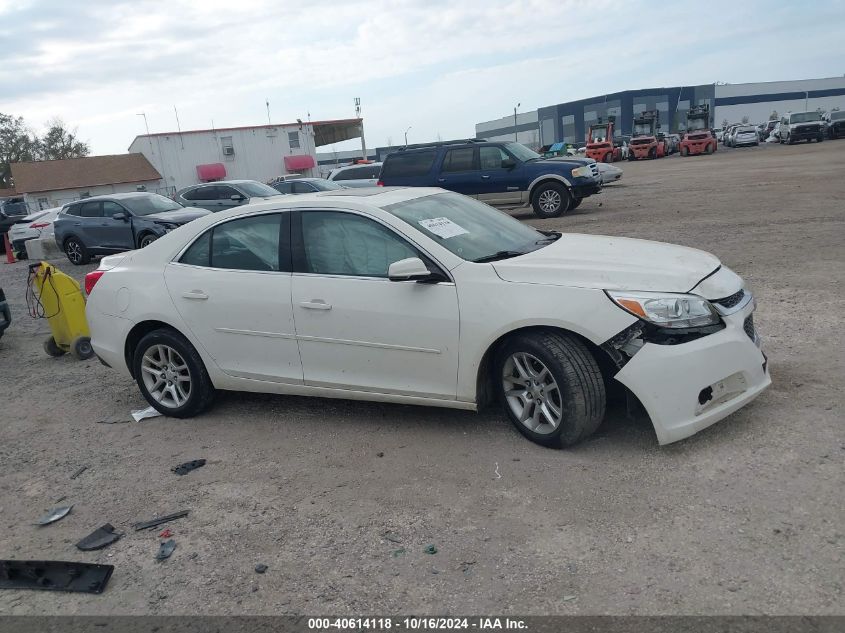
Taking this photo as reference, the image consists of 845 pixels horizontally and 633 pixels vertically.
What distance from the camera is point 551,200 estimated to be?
16.7m

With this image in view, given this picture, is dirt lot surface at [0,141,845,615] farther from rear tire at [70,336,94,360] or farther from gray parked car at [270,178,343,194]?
gray parked car at [270,178,343,194]

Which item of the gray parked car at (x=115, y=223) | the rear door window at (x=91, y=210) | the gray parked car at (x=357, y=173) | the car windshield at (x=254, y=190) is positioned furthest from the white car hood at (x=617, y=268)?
the gray parked car at (x=357, y=173)

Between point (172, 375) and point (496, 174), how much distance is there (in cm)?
1244

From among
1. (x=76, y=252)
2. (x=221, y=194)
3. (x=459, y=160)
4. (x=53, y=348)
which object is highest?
(x=459, y=160)

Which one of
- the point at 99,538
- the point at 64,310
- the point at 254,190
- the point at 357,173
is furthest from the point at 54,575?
the point at 357,173

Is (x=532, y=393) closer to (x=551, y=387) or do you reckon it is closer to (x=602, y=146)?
(x=551, y=387)

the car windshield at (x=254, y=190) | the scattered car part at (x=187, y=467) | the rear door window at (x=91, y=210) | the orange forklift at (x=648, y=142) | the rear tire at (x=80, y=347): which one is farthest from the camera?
the orange forklift at (x=648, y=142)

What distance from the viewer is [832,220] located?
1188cm

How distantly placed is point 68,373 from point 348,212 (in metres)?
4.17

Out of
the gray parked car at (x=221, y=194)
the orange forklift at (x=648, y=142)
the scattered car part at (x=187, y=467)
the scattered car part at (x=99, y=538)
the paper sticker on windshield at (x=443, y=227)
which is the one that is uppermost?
the paper sticker on windshield at (x=443, y=227)

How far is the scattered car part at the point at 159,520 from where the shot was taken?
151 inches

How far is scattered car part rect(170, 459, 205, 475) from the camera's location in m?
4.49

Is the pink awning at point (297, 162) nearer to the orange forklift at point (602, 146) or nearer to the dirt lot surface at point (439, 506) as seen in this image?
the orange forklift at point (602, 146)

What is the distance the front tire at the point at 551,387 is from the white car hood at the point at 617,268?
362 millimetres
